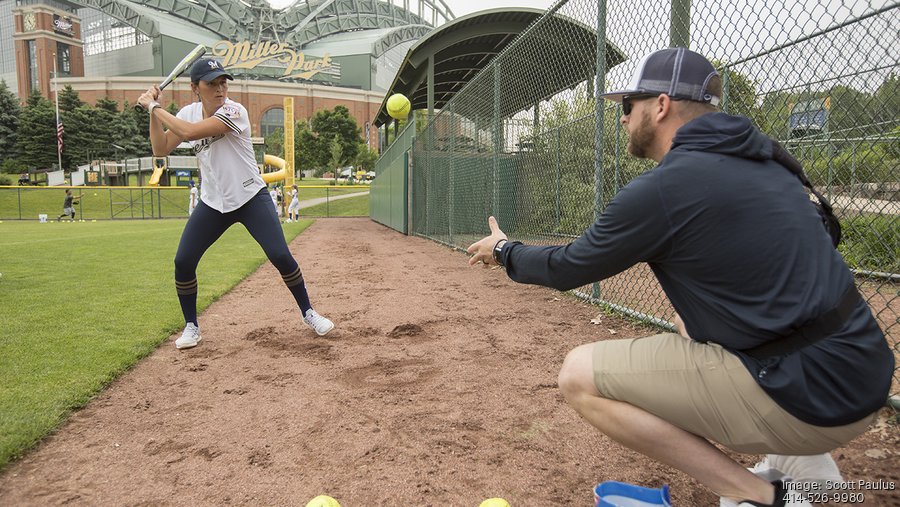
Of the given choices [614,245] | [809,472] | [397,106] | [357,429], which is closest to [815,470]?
[809,472]

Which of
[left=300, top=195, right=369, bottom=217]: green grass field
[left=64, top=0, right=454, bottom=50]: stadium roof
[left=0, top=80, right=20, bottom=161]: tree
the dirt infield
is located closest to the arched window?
[left=64, top=0, right=454, bottom=50]: stadium roof

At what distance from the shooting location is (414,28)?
98625mm

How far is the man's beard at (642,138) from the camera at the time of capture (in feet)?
5.98

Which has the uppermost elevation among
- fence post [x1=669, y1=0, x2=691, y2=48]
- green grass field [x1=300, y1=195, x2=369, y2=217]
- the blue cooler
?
fence post [x1=669, y1=0, x2=691, y2=48]

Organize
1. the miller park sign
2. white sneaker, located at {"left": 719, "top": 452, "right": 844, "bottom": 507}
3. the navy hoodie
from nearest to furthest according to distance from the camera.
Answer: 1. the navy hoodie
2. white sneaker, located at {"left": 719, "top": 452, "right": 844, "bottom": 507}
3. the miller park sign

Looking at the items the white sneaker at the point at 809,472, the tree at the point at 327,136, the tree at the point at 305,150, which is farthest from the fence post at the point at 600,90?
the tree at the point at 305,150

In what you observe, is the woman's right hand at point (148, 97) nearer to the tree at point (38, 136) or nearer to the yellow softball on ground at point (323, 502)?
the yellow softball on ground at point (323, 502)

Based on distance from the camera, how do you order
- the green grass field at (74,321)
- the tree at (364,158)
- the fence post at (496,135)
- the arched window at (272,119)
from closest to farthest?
the green grass field at (74,321), the fence post at (496,135), the tree at (364,158), the arched window at (272,119)

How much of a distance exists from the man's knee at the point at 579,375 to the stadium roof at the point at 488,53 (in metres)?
3.63

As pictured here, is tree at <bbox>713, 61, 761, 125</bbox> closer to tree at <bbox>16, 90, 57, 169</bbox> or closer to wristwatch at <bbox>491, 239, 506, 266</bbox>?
wristwatch at <bbox>491, 239, 506, 266</bbox>

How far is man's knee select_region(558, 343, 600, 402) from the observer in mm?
1745

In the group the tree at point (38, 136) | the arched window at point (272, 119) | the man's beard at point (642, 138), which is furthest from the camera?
the arched window at point (272, 119)

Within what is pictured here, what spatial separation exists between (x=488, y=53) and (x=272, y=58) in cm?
7754

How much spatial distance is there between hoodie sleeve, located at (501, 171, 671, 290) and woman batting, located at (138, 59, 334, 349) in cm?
270
